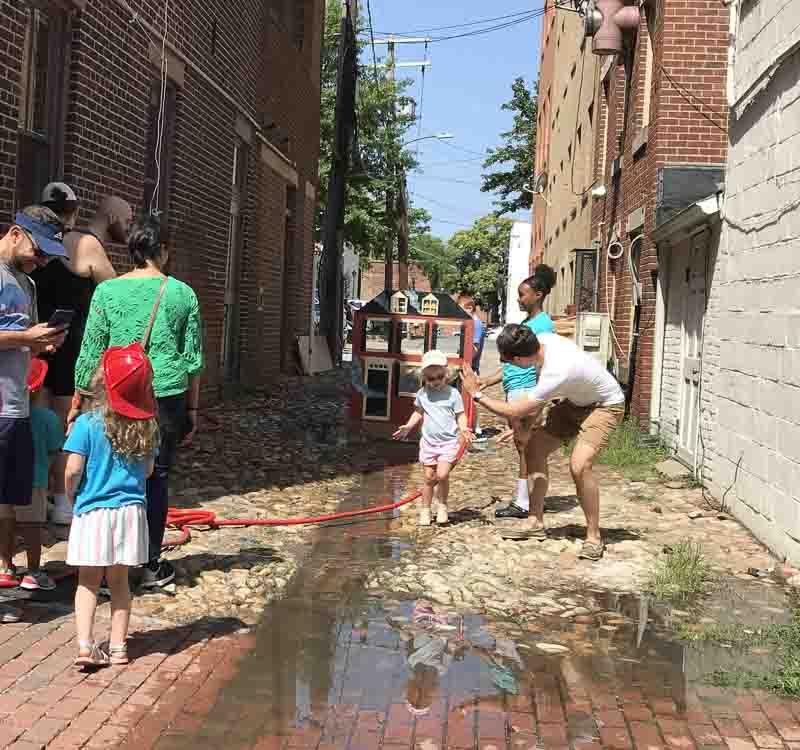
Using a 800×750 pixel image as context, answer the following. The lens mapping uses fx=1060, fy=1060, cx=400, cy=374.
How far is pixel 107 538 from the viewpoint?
176 inches

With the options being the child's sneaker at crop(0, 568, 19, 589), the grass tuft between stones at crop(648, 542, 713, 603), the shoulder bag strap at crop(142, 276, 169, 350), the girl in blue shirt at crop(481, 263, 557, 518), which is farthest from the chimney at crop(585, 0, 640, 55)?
the child's sneaker at crop(0, 568, 19, 589)

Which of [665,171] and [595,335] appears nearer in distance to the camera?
[665,171]

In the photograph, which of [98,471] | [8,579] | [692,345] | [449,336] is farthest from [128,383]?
[449,336]

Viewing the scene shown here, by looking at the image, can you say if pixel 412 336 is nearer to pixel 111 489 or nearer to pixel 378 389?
pixel 378 389

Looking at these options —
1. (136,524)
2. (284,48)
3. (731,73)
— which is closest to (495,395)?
(284,48)

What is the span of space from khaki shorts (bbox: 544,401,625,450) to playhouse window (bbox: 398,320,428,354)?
497cm

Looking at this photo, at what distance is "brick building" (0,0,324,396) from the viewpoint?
324 inches

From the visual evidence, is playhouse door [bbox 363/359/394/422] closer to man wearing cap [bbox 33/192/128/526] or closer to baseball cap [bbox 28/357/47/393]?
man wearing cap [bbox 33/192/128/526]

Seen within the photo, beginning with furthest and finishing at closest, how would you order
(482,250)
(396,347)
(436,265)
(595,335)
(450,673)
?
(436,265) → (482,250) → (595,335) → (396,347) → (450,673)

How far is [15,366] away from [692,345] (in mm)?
7542

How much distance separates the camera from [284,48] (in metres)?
17.6

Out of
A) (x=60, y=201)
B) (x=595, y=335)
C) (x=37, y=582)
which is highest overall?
(x=60, y=201)

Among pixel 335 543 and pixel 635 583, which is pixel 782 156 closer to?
pixel 635 583

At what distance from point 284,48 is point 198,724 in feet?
50.2
